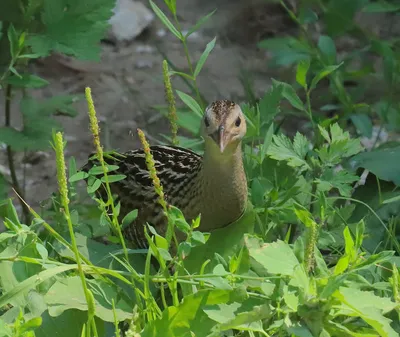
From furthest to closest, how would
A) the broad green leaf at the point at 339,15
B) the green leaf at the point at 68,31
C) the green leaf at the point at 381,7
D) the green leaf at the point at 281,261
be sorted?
1. the broad green leaf at the point at 339,15
2. the green leaf at the point at 381,7
3. the green leaf at the point at 68,31
4. the green leaf at the point at 281,261

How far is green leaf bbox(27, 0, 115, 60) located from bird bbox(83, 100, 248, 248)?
0.38 metres

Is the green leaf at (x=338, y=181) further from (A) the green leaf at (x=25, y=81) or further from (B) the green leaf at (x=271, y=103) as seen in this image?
(A) the green leaf at (x=25, y=81)

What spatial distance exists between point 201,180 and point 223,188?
0.08 metres

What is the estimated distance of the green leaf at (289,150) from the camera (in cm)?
253

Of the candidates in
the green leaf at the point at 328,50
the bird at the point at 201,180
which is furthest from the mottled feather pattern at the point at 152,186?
the green leaf at the point at 328,50

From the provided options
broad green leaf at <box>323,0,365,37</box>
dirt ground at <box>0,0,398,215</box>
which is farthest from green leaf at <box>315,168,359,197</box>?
dirt ground at <box>0,0,398,215</box>

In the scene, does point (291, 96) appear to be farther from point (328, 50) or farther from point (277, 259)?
point (277, 259)

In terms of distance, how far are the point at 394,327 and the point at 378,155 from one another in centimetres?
90

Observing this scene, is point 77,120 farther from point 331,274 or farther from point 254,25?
point 331,274

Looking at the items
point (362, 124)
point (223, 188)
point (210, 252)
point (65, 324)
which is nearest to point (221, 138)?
point (223, 188)

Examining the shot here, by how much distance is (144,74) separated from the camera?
15.1ft

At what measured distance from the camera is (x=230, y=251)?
7.47 feet

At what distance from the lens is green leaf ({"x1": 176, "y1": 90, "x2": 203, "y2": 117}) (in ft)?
8.48

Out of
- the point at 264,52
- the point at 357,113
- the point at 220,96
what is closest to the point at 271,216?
the point at 357,113
